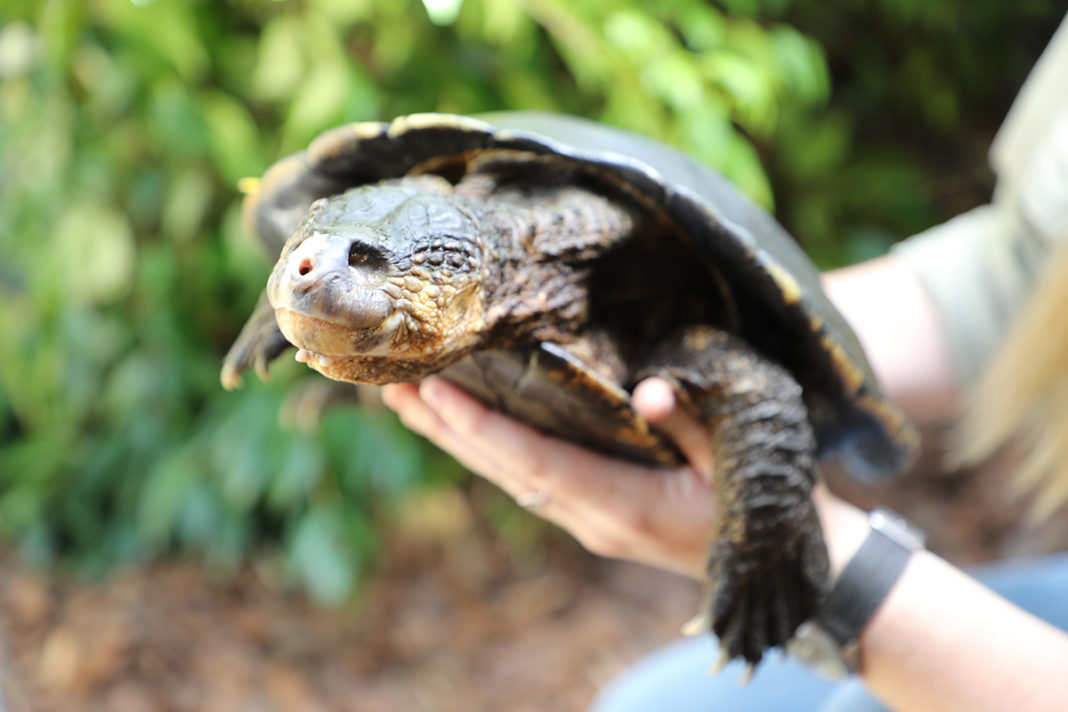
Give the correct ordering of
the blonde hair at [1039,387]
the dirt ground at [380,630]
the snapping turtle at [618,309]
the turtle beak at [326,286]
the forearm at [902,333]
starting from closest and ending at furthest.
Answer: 1. the turtle beak at [326,286]
2. the snapping turtle at [618,309]
3. the blonde hair at [1039,387]
4. the forearm at [902,333]
5. the dirt ground at [380,630]

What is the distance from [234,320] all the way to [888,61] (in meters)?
1.97

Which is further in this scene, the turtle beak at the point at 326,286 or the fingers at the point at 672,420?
the fingers at the point at 672,420

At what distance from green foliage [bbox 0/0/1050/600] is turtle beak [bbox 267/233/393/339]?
0.63 m

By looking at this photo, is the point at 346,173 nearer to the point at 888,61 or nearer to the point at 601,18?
the point at 601,18

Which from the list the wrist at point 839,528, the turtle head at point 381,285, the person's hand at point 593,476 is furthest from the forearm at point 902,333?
the turtle head at point 381,285

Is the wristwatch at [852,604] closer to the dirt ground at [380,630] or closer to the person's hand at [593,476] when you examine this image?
the person's hand at [593,476]

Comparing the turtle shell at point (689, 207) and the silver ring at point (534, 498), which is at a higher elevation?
the turtle shell at point (689, 207)

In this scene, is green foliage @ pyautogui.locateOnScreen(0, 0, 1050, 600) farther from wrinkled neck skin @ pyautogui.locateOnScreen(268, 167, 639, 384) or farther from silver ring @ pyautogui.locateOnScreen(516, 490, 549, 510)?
silver ring @ pyautogui.locateOnScreen(516, 490, 549, 510)

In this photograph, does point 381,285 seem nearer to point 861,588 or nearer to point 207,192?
point 861,588

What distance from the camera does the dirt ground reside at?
1586 mm

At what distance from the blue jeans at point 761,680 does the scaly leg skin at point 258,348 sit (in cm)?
69

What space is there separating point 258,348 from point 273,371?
1.96 feet

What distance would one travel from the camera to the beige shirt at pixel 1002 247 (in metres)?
1.09

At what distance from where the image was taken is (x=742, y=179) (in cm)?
124
